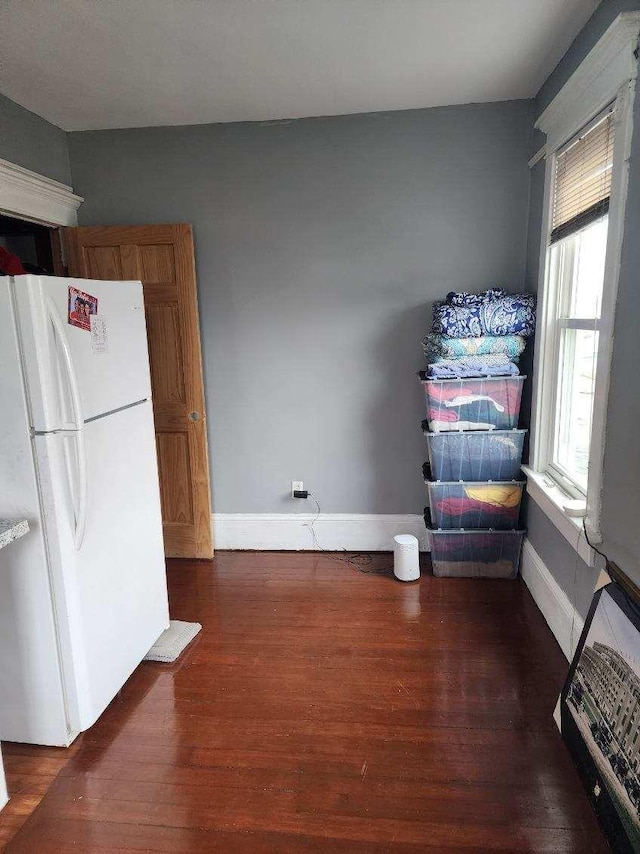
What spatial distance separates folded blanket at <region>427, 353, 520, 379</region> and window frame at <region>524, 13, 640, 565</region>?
151 millimetres

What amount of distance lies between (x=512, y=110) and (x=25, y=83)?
2.54m

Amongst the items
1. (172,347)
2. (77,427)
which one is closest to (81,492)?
(77,427)

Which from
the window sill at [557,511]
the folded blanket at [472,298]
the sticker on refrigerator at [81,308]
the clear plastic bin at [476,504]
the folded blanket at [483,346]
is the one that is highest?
the folded blanket at [472,298]

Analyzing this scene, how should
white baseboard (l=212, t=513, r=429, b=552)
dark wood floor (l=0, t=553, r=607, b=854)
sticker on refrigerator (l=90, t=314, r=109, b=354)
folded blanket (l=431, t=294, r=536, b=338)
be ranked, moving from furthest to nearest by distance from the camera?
white baseboard (l=212, t=513, r=429, b=552) < folded blanket (l=431, t=294, r=536, b=338) < sticker on refrigerator (l=90, t=314, r=109, b=354) < dark wood floor (l=0, t=553, r=607, b=854)

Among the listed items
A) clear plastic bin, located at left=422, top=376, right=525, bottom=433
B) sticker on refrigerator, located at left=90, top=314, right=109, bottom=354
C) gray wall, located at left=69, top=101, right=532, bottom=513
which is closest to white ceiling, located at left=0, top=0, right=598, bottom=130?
gray wall, located at left=69, top=101, right=532, bottom=513

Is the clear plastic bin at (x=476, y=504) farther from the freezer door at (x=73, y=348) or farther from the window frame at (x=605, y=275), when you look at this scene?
the freezer door at (x=73, y=348)

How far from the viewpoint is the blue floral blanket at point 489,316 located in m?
2.74

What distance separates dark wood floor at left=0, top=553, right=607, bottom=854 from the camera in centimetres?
154

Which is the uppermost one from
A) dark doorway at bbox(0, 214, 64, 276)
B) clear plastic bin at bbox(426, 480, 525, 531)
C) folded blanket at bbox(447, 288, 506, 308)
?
dark doorway at bbox(0, 214, 64, 276)

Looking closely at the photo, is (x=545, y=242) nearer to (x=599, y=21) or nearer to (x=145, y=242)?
(x=599, y=21)

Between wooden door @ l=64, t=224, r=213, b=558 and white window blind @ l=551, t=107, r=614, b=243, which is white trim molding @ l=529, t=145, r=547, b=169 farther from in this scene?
wooden door @ l=64, t=224, r=213, b=558

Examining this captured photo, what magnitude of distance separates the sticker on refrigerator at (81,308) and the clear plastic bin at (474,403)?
5.65ft

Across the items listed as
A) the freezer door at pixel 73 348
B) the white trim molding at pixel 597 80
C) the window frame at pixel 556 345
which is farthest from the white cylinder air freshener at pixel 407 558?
the white trim molding at pixel 597 80

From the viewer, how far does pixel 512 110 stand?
288 cm
